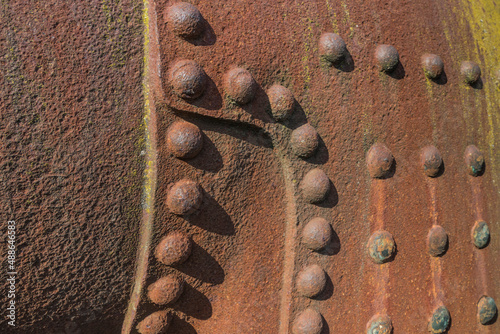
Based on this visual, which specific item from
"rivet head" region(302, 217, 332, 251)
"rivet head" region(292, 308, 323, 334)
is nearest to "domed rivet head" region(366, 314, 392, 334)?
"rivet head" region(292, 308, 323, 334)

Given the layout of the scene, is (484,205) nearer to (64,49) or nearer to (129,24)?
(129,24)

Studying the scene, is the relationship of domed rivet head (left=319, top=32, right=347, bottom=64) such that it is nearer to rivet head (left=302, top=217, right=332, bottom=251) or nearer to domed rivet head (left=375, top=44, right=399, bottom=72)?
domed rivet head (left=375, top=44, right=399, bottom=72)

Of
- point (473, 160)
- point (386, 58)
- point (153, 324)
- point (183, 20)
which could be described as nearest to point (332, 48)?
point (386, 58)

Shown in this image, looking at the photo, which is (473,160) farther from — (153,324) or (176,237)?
(153,324)

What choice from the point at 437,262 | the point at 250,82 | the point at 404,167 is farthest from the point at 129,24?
the point at 437,262

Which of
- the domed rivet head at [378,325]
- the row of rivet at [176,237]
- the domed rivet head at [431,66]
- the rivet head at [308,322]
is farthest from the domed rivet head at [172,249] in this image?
the domed rivet head at [431,66]

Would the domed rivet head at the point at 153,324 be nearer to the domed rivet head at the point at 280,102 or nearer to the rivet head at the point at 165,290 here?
the rivet head at the point at 165,290
